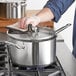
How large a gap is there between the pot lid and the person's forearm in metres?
0.24

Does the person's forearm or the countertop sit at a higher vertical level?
the person's forearm

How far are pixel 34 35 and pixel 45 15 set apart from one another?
14.1 inches

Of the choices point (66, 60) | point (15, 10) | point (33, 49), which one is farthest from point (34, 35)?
point (15, 10)

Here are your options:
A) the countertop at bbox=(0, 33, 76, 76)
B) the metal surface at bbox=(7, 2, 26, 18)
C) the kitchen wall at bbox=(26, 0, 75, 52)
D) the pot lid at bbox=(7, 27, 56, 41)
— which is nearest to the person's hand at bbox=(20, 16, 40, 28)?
the pot lid at bbox=(7, 27, 56, 41)

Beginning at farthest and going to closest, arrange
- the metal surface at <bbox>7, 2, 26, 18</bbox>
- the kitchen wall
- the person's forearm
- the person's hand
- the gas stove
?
the kitchen wall
the metal surface at <bbox>7, 2, 26, 18</bbox>
the person's forearm
the person's hand
the gas stove

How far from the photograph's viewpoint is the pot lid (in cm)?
101

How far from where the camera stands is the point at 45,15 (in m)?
1.38

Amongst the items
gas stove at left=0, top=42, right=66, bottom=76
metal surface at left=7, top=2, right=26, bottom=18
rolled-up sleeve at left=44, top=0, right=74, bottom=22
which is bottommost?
gas stove at left=0, top=42, right=66, bottom=76

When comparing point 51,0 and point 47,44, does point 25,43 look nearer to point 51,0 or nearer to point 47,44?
point 47,44

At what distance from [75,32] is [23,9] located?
0.50m

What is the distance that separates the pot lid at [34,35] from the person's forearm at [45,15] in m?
0.24

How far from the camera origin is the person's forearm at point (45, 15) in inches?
53.3

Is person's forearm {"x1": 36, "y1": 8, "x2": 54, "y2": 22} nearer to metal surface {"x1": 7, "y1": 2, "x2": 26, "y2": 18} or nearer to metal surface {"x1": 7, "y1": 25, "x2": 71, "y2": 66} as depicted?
metal surface {"x1": 7, "y1": 25, "x2": 71, "y2": 66}

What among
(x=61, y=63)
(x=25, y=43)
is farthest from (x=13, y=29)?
(x=61, y=63)
